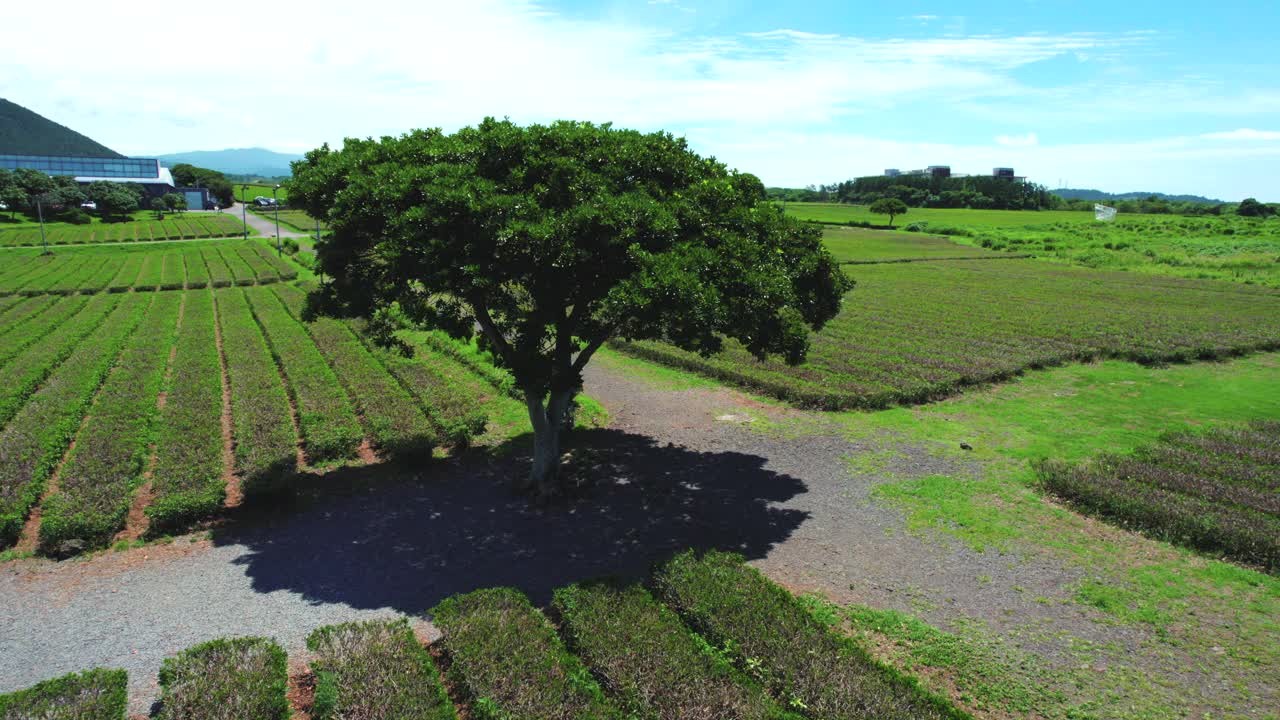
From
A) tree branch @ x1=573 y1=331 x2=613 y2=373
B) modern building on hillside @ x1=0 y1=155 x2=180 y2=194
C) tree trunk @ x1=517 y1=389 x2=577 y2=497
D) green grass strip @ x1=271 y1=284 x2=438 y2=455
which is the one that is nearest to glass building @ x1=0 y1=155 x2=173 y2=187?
modern building on hillside @ x1=0 y1=155 x2=180 y2=194

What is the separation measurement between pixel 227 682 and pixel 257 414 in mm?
13639

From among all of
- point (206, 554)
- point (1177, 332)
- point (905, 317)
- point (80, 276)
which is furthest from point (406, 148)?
point (80, 276)

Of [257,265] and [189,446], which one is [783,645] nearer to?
[189,446]

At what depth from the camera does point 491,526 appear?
1631cm

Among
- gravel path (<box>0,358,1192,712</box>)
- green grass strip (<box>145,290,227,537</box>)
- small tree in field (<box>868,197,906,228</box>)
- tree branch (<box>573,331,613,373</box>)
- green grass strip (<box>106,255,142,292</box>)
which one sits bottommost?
gravel path (<box>0,358,1192,712</box>)

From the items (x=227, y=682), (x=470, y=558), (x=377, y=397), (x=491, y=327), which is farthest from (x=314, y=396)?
(x=227, y=682)

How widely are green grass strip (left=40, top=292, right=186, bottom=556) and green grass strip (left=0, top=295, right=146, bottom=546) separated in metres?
0.40

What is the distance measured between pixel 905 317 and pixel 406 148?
33871 mm

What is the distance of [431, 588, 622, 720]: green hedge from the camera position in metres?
9.76

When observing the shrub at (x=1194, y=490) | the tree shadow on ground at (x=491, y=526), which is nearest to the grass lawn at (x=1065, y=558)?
the shrub at (x=1194, y=490)

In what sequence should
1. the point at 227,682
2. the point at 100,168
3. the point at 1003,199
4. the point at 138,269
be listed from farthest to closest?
the point at 1003,199
the point at 100,168
the point at 138,269
the point at 227,682

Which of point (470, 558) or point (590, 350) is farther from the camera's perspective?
point (590, 350)

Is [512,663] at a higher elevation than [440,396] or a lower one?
lower

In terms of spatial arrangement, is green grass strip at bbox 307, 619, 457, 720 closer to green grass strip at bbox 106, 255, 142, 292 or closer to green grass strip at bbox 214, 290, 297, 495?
green grass strip at bbox 214, 290, 297, 495
